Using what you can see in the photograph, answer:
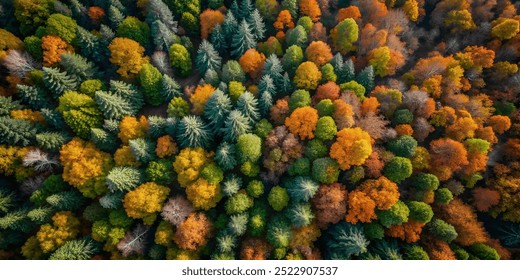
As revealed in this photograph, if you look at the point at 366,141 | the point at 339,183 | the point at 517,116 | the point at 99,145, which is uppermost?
the point at 517,116

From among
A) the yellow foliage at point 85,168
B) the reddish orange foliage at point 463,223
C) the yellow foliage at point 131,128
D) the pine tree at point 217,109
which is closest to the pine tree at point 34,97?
the yellow foliage at point 85,168

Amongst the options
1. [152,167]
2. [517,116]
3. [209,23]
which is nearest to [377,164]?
[517,116]

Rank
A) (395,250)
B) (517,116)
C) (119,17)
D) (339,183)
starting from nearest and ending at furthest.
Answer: (395,250) < (339,183) < (517,116) < (119,17)

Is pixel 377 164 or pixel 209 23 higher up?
pixel 209 23

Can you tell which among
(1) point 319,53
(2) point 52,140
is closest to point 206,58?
(1) point 319,53

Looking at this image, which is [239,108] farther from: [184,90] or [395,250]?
[395,250]

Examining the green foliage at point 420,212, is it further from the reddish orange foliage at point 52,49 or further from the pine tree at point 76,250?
the reddish orange foliage at point 52,49

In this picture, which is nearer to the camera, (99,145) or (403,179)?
(403,179)
